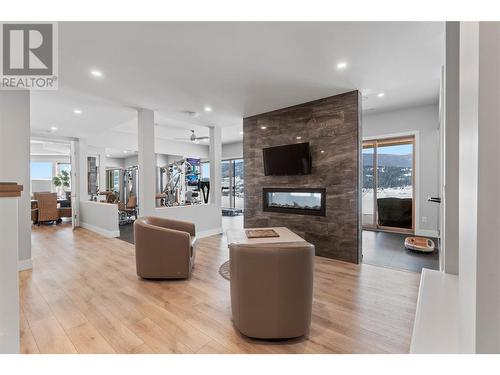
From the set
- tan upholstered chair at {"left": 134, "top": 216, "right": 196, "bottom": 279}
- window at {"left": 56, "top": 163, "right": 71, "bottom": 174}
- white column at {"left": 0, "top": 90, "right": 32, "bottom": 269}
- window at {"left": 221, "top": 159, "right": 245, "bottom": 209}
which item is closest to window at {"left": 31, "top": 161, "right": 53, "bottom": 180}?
window at {"left": 56, "top": 163, "right": 71, "bottom": 174}

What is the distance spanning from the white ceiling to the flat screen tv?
0.82 m

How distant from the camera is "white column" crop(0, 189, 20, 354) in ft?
→ 4.29

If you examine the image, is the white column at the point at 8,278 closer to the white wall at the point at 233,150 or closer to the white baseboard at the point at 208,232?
the white baseboard at the point at 208,232

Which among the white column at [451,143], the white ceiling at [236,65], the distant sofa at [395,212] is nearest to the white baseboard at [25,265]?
the white ceiling at [236,65]

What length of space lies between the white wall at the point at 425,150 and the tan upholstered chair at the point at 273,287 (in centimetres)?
476

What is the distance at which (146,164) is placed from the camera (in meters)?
4.55

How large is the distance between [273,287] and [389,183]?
5.52 metres

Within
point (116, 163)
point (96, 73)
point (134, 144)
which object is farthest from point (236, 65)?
point (116, 163)

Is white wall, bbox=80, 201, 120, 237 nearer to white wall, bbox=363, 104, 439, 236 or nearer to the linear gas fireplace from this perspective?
the linear gas fireplace

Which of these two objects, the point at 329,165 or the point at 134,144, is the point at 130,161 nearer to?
the point at 134,144

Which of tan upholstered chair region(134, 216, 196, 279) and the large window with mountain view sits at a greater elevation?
the large window with mountain view

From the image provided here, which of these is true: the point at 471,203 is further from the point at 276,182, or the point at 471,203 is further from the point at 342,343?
the point at 276,182

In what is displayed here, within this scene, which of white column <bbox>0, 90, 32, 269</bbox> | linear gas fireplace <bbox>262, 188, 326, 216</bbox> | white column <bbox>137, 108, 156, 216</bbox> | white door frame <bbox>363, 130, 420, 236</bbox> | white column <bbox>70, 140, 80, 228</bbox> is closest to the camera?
white column <bbox>0, 90, 32, 269</bbox>

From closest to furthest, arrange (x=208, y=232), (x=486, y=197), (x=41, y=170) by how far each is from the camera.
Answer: (x=486, y=197) < (x=208, y=232) < (x=41, y=170)
